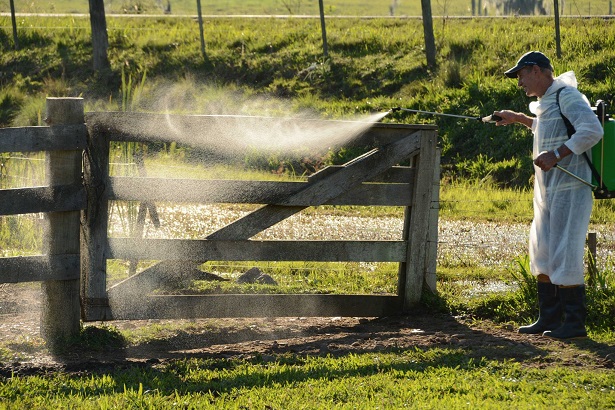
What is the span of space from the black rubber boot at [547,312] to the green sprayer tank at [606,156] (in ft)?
2.90

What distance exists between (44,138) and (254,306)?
2003 millimetres

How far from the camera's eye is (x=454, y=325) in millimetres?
7348

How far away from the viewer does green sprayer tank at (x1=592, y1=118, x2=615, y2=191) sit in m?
6.73

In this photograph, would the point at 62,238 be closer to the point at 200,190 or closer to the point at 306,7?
the point at 200,190

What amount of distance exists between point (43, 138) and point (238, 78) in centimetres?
1913

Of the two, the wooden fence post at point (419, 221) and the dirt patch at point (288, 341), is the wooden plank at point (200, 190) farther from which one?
the dirt patch at point (288, 341)

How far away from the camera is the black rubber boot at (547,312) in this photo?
277 inches

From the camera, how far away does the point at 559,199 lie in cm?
682

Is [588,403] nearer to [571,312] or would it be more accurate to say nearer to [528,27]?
[571,312]

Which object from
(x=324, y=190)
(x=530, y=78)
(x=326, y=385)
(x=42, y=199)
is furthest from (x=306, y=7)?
(x=326, y=385)

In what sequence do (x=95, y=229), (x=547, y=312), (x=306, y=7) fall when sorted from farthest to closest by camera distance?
(x=306, y=7) < (x=547, y=312) < (x=95, y=229)

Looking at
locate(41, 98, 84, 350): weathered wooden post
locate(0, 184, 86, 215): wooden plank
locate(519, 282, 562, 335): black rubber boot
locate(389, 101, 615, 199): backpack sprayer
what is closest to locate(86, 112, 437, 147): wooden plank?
locate(41, 98, 84, 350): weathered wooden post

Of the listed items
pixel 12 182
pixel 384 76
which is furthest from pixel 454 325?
pixel 384 76

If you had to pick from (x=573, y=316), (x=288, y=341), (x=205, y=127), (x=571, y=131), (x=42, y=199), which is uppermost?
(x=205, y=127)
